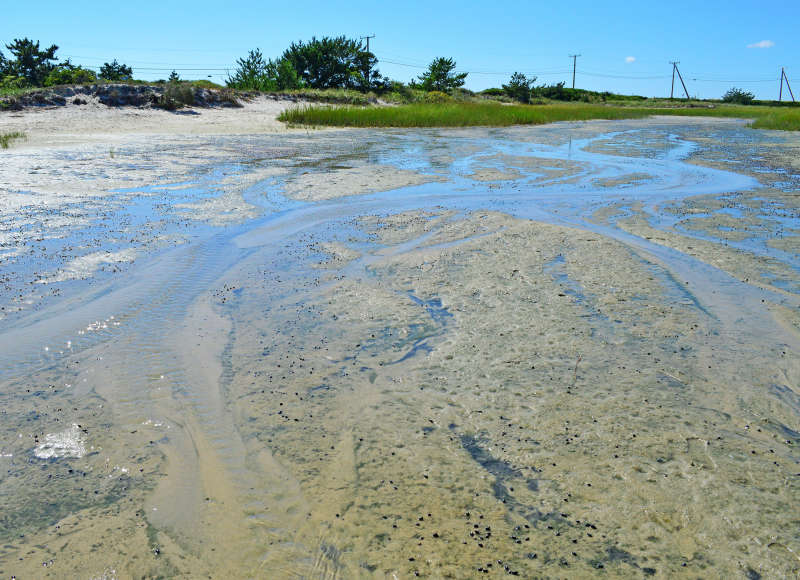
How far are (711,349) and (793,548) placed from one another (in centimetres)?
134

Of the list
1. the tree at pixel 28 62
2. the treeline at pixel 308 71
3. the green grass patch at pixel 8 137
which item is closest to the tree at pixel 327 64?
the treeline at pixel 308 71

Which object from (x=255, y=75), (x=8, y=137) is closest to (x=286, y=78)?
(x=255, y=75)

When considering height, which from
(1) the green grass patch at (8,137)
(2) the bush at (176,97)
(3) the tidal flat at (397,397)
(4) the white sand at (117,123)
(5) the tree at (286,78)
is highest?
(5) the tree at (286,78)

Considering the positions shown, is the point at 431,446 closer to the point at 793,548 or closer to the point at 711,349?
the point at 793,548

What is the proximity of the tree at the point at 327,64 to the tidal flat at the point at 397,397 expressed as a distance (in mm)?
36717

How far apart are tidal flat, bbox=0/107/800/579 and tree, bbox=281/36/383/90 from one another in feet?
120

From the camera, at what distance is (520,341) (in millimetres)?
A: 2652

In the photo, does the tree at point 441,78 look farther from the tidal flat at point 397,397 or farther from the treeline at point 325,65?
the tidal flat at point 397,397

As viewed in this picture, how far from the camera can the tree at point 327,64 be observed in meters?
38.6

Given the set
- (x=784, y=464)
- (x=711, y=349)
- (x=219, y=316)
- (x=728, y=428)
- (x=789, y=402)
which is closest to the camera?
(x=784, y=464)

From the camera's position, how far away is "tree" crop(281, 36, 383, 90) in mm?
38562

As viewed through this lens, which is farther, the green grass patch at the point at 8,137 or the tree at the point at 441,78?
the tree at the point at 441,78

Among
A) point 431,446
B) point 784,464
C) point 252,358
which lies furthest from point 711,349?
point 252,358

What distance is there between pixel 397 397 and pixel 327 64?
4098 centimetres
